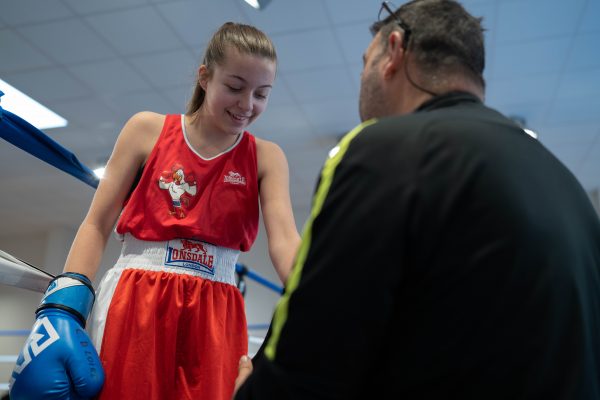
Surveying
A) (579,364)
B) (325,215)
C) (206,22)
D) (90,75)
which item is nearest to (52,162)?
(325,215)

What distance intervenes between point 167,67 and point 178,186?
3.53 meters

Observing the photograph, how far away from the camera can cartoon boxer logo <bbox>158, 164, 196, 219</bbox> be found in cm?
120

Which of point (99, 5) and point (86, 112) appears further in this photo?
point (86, 112)

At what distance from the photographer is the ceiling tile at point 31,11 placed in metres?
3.74

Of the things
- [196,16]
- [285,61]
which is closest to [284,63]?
[285,61]

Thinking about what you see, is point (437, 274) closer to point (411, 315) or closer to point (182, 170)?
point (411, 315)

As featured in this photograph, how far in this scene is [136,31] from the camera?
402 centimetres

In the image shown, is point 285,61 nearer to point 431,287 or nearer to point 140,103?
point 140,103

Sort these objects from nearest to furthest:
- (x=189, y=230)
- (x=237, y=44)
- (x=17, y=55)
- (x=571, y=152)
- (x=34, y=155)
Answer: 1. (x=189, y=230)
2. (x=237, y=44)
3. (x=34, y=155)
4. (x=17, y=55)
5. (x=571, y=152)

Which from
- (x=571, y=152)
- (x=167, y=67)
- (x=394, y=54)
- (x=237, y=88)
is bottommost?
(x=394, y=54)

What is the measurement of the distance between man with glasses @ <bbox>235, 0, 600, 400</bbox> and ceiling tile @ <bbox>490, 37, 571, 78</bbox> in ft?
12.7

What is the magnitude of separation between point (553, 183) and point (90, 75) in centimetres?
458

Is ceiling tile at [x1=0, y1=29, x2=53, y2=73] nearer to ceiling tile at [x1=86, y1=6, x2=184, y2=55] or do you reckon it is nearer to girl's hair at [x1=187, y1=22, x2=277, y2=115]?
ceiling tile at [x1=86, y1=6, x2=184, y2=55]

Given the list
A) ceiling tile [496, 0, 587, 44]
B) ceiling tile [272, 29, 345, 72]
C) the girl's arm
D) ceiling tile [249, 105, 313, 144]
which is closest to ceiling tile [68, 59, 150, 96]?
ceiling tile [249, 105, 313, 144]
